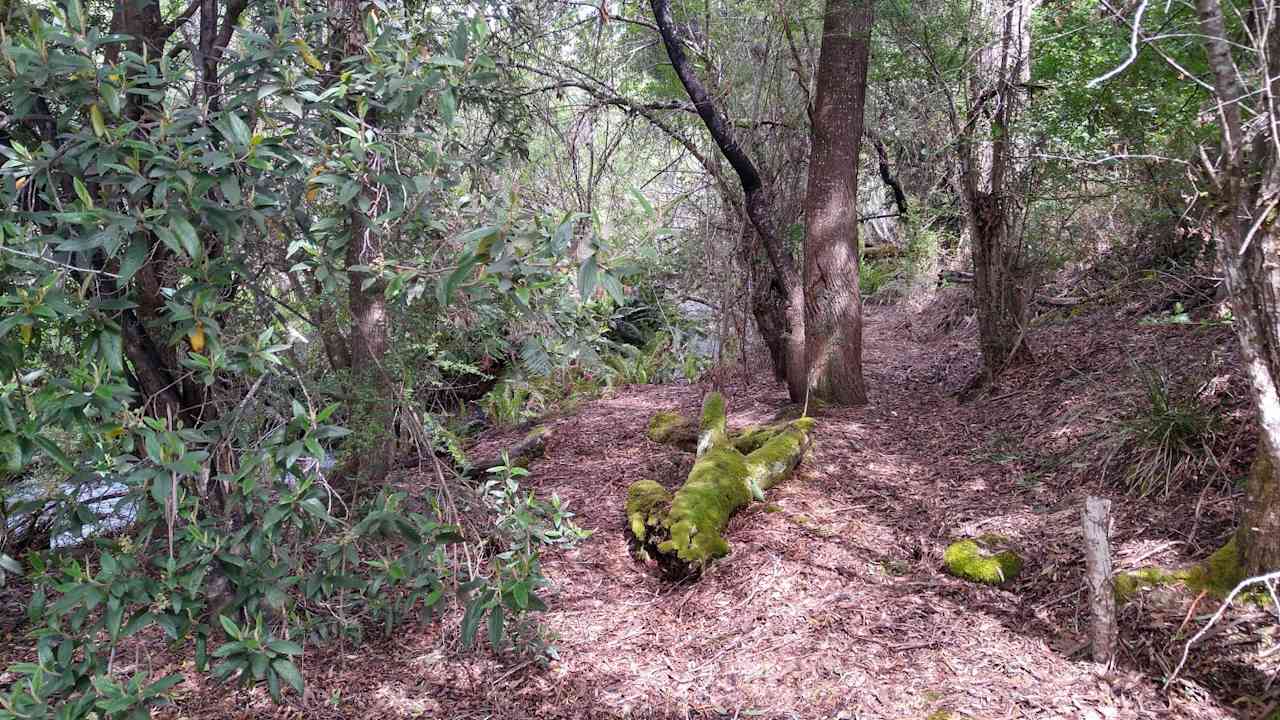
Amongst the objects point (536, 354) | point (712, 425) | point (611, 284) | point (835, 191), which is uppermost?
point (835, 191)

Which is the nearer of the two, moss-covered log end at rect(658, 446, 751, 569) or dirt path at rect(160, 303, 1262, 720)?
dirt path at rect(160, 303, 1262, 720)

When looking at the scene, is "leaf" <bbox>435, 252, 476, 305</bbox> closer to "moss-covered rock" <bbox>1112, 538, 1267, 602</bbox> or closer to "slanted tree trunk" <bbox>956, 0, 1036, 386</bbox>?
"moss-covered rock" <bbox>1112, 538, 1267, 602</bbox>

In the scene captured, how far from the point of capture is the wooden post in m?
3.05

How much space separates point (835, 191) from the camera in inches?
256

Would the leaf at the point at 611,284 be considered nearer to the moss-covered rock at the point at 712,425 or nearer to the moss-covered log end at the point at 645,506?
the moss-covered log end at the point at 645,506

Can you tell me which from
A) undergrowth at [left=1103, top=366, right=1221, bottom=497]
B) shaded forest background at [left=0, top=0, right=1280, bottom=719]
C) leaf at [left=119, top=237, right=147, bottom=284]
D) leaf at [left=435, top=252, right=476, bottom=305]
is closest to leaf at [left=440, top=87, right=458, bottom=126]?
shaded forest background at [left=0, top=0, right=1280, bottom=719]

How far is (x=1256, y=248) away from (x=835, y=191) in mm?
3878

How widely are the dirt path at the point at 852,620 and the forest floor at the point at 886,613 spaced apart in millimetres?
11

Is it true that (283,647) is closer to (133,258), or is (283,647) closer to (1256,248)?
(133,258)

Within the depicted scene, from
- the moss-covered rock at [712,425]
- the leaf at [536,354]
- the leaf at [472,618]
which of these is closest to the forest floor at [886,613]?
the moss-covered rock at [712,425]

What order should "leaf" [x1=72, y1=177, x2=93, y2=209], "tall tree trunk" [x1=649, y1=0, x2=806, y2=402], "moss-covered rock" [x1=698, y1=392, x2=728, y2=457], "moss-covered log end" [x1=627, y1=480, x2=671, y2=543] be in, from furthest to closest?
"tall tree trunk" [x1=649, y1=0, x2=806, y2=402] → "moss-covered rock" [x1=698, y1=392, x2=728, y2=457] → "moss-covered log end" [x1=627, y1=480, x2=671, y2=543] → "leaf" [x1=72, y1=177, x2=93, y2=209]

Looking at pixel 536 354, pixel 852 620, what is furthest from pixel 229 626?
pixel 852 620

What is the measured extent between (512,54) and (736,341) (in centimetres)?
386

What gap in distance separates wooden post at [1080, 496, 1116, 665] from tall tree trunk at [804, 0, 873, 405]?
3519mm
